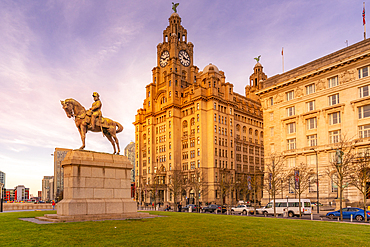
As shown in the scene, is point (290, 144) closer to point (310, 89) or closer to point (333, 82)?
point (310, 89)

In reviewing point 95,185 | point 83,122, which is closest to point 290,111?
point 83,122

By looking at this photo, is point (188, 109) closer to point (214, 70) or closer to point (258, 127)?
point (214, 70)

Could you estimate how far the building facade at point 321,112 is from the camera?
56.1m

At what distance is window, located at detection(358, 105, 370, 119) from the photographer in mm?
55438

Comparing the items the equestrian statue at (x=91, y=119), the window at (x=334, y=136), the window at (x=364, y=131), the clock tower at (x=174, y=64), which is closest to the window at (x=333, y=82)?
the window at (x=334, y=136)

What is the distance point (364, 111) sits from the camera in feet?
183

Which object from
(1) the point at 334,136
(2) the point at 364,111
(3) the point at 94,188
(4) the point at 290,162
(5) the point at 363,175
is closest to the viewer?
(3) the point at 94,188

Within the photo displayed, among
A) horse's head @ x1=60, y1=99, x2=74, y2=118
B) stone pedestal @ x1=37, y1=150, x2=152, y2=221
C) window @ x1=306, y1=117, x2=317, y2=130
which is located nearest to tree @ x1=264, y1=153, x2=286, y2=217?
window @ x1=306, y1=117, x2=317, y2=130

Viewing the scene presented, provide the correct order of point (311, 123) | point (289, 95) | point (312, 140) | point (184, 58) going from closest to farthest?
point (312, 140) < point (311, 123) < point (289, 95) < point (184, 58)

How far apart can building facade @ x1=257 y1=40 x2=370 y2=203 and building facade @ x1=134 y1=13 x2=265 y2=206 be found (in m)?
32.6

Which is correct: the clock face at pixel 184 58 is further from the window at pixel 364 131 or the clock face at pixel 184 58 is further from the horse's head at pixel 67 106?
the horse's head at pixel 67 106

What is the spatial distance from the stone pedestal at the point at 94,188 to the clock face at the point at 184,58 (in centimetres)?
9865

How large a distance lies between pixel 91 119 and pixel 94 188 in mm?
6004

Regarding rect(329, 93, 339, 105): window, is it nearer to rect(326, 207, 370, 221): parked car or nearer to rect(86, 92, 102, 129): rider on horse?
rect(326, 207, 370, 221): parked car
